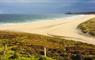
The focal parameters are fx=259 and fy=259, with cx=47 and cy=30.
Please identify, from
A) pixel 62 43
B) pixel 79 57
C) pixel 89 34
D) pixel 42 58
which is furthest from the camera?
pixel 89 34

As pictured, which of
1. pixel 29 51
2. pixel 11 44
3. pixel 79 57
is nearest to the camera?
pixel 79 57

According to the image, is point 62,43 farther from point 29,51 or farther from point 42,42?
point 29,51

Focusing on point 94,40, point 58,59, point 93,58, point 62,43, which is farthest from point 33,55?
point 94,40

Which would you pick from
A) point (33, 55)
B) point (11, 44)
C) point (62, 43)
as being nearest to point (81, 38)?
point (62, 43)

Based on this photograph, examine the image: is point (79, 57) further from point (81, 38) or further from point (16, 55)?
point (81, 38)

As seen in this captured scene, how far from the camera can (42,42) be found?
43.7m

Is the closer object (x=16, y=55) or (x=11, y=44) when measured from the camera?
(x=16, y=55)

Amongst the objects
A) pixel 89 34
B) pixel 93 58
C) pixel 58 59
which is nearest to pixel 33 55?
pixel 58 59

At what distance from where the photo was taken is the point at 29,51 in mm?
32906

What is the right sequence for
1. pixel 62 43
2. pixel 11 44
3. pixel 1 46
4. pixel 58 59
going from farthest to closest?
pixel 62 43
pixel 11 44
pixel 1 46
pixel 58 59

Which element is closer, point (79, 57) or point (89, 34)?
point (79, 57)

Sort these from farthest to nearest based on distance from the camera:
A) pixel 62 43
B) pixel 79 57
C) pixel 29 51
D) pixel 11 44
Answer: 1. pixel 62 43
2. pixel 11 44
3. pixel 29 51
4. pixel 79 57

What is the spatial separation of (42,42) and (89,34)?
42.7ft

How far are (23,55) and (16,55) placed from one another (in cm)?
198
